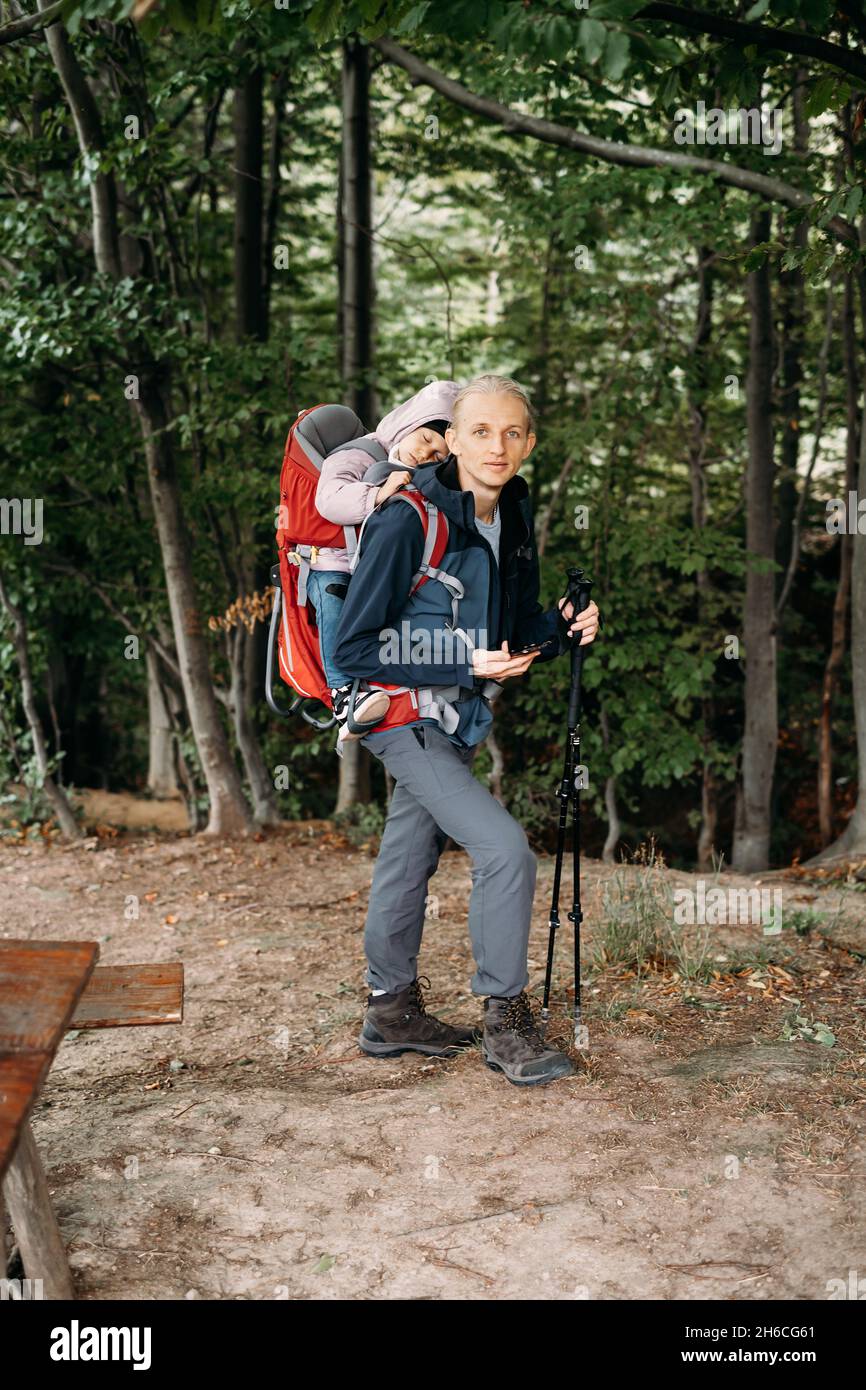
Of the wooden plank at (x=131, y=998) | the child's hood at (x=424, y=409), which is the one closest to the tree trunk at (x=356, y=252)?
the child's hood at (x=424, y=409)

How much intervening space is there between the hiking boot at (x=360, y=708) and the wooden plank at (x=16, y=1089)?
65.3 inches

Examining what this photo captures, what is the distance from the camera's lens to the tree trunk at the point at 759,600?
364 inches

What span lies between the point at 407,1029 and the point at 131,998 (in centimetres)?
110

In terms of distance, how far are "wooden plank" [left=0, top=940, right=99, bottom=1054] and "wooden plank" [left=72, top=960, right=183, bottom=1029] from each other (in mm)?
546

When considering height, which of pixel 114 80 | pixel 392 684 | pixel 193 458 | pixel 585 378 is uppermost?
pixel 114 80

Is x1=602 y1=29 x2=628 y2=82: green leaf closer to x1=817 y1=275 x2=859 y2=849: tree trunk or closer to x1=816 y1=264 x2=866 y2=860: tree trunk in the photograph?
x1=816 y1=264 x2=866 y2=860: tree trunk

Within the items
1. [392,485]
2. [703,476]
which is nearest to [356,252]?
[703,476]

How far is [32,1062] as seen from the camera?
2305 millimetres

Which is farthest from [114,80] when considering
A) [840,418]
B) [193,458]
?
[840,418]

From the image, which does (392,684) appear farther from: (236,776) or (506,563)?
(236,776)

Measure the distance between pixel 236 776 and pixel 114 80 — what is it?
15.3 ft

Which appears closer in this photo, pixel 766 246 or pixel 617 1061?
pixel 617 1061

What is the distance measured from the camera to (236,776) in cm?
865
